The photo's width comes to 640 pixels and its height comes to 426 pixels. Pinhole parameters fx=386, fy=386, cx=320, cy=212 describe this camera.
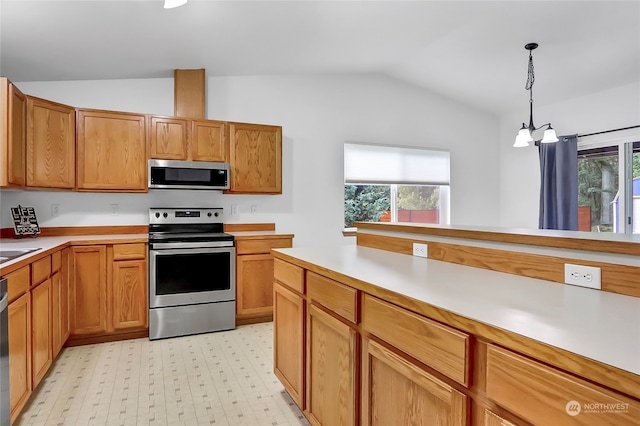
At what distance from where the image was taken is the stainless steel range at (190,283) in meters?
3.41

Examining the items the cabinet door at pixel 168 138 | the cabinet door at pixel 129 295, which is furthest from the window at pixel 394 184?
the cabinet door at pixel 129 295

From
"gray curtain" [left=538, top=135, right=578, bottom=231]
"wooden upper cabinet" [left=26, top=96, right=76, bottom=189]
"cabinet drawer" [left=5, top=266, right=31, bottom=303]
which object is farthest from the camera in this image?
"gray curtain" [left=538, top=135, right=578, bottom=231]

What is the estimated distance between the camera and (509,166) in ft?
19.0

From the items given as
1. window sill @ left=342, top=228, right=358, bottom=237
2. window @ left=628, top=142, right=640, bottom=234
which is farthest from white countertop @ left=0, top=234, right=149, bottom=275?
window @ left=628, top=142, right=640, bottom=234

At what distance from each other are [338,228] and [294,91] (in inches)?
68.2

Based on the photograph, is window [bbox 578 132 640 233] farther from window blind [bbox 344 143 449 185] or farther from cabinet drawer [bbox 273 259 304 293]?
cabinet drawer [bbox 273 259 304 293]

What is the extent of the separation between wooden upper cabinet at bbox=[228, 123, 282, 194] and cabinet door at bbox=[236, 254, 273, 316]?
74 centimetres

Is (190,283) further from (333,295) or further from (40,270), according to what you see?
(333,295)

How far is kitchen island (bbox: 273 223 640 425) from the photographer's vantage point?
28.8 inches

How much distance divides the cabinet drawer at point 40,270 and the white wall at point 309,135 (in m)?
1.23

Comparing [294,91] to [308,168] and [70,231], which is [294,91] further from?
[70,231]

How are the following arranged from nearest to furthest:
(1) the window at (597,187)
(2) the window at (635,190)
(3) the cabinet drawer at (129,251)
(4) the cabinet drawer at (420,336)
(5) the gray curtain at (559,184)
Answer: (4) the cabinet drawer at (420,336), (3) the cabinet drawer at (129,251), (2) the window at (635,190), (1) the window at (597,187), (5) the gray curtain at (559,184)

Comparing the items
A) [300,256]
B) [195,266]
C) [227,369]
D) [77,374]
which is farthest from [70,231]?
[300,256]

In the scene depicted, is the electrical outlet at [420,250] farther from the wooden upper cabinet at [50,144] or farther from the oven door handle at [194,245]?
the wooden upper cabinet at [50,144]
